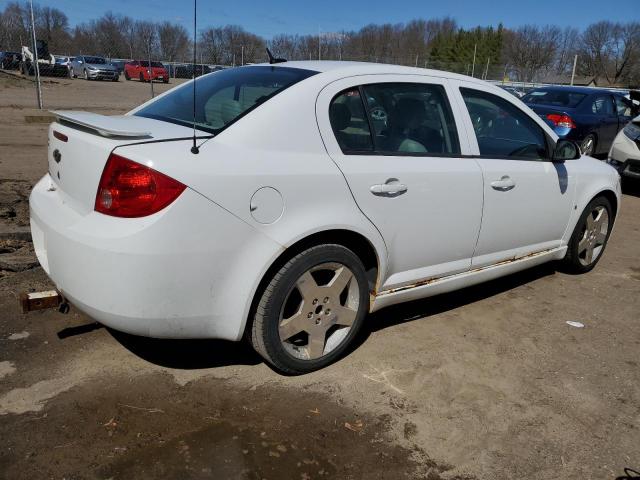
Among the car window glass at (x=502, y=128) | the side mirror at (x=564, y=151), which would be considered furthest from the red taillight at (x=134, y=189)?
the side mirror at (x=564, y=151)

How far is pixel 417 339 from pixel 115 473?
2030 mm

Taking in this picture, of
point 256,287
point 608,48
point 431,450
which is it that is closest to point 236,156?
point 256,287

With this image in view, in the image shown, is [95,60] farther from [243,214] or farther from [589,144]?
[243,214]

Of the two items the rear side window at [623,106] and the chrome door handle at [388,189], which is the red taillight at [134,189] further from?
the rear side window at [623,106]

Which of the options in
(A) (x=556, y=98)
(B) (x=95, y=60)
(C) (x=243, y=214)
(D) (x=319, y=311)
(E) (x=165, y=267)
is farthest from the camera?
(B) (x=95, y=60)

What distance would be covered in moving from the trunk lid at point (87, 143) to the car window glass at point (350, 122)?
30.5 inches

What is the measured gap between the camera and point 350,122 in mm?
3121

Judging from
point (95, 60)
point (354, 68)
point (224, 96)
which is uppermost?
point (95, 60)

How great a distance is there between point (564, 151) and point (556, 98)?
8.73 m

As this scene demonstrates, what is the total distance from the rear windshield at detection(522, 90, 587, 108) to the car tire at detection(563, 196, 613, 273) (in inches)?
287

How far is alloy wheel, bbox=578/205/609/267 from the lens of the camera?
4941 millimetres

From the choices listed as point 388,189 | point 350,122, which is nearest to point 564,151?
point 388,189

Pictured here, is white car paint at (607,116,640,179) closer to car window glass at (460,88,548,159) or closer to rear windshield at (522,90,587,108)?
rear windshield at (522,90,587,108)

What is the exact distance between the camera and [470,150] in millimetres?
3645
